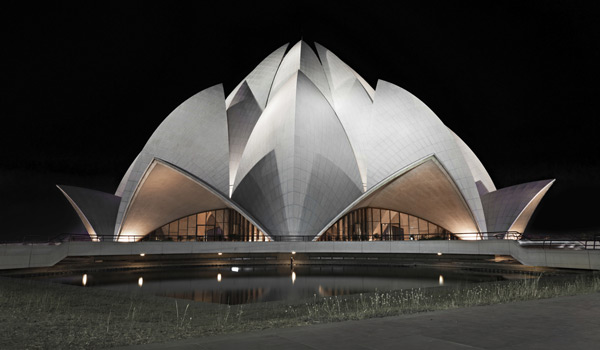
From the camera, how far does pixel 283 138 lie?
1193 inches

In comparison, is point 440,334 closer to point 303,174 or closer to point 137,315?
point 137,315

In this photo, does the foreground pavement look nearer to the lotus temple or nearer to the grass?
the grass

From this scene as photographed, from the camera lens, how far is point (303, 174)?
30.0 meters

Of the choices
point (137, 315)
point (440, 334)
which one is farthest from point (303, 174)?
Answer: point (440, 334)

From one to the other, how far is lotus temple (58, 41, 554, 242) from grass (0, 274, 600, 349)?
59.0ft

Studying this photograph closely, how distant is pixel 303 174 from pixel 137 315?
71.6 ft

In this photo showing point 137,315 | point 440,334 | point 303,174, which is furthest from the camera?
point 303,174

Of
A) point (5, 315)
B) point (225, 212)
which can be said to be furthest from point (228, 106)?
point (5, 315)

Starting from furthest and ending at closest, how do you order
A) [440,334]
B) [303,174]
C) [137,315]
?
[303,174]
[137,315]
[440,334]

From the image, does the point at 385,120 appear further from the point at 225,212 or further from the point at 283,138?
the point at 225,212

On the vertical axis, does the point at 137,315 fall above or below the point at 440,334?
below

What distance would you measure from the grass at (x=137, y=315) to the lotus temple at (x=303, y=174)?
59.0 feet

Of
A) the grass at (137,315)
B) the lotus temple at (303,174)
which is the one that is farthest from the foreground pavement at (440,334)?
the lotus temple at (303,174)

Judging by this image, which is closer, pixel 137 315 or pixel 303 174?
pixel 137 315
